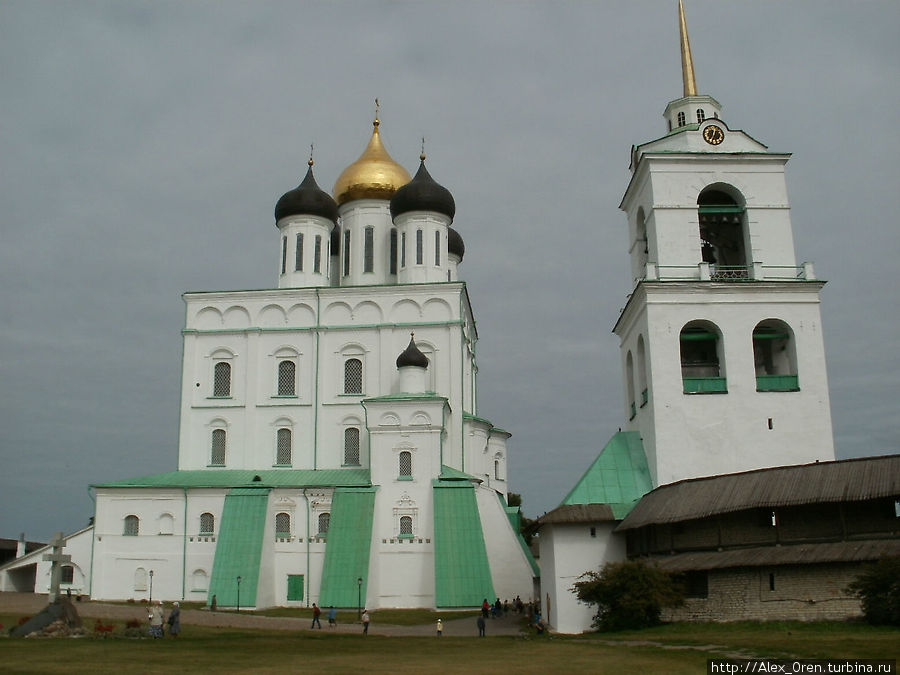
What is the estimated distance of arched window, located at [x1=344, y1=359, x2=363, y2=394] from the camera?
3659cm

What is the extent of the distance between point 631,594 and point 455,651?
4727 mm

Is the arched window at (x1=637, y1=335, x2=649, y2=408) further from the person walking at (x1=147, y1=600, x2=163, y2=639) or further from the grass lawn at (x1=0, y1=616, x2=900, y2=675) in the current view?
the person walking at (x1=147, y1=600, x2=163, y2=639)

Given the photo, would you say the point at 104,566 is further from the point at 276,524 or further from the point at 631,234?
the point at 631,234

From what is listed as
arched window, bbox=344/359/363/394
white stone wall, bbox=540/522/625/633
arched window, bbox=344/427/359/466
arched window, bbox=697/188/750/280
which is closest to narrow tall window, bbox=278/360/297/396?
arched window, bbox=344/359/363/394

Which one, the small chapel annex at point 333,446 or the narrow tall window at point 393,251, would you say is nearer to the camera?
the small chapel annex at point 333,446

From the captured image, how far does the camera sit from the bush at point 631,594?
65.8 feet

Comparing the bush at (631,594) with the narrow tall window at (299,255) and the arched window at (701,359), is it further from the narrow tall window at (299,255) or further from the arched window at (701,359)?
the narrow tall window at (299,255)

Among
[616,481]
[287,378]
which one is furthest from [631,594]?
[287,378]

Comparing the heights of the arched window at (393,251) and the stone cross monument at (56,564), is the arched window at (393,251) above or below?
above

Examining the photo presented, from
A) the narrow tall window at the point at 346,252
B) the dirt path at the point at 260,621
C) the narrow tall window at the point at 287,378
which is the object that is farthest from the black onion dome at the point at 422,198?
the dirt path at the point at 260,621

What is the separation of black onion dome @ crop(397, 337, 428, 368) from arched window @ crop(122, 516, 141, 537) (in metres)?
11.5

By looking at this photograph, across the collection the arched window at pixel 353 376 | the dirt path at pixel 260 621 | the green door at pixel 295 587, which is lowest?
the dirt path at pixel 260 621

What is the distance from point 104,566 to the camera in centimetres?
3322

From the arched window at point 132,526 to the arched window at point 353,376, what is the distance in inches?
366
